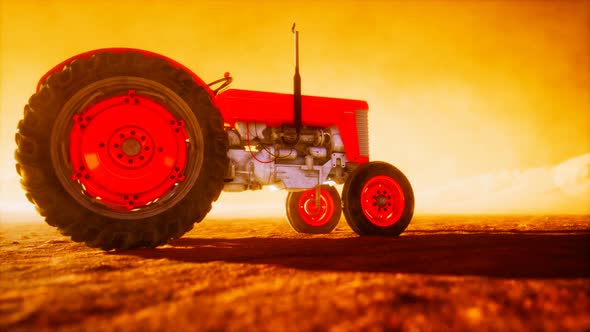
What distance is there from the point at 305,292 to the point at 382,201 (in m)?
→ 2.47

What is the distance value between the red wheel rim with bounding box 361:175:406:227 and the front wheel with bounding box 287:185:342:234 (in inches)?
40.1

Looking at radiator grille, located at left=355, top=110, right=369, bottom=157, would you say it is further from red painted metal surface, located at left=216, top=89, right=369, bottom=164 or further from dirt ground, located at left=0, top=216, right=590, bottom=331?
dirt ground, located at left=0, top=216, right=590, bottom=331

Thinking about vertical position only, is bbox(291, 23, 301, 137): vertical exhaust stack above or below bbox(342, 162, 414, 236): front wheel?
above

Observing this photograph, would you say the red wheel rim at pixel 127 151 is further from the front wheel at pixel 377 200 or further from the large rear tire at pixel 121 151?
the front wheel at pixel 377 200

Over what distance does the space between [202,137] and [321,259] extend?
1.29 metres

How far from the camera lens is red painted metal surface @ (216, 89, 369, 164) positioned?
3666 mm

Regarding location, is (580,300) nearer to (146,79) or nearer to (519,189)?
(146,79)

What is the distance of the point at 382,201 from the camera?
3.72 meters

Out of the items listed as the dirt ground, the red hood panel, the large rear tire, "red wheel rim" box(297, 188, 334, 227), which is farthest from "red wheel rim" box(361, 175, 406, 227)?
the large rear tire

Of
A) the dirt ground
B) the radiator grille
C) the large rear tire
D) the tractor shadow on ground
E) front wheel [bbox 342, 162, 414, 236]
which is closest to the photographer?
the dirt ground

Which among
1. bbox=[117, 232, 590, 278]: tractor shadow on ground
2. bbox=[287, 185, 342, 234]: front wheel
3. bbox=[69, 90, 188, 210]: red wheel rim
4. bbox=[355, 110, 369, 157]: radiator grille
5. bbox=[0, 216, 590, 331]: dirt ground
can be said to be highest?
bbox=[355, 110, 369, 157]: radiator grille

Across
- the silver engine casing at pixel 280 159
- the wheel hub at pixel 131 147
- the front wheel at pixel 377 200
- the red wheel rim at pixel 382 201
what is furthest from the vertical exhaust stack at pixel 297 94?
the wheel hub at pixel 131 147

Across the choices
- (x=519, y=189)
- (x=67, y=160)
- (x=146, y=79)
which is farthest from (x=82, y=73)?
(x=519, y=189)

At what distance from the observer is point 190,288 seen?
150cm
